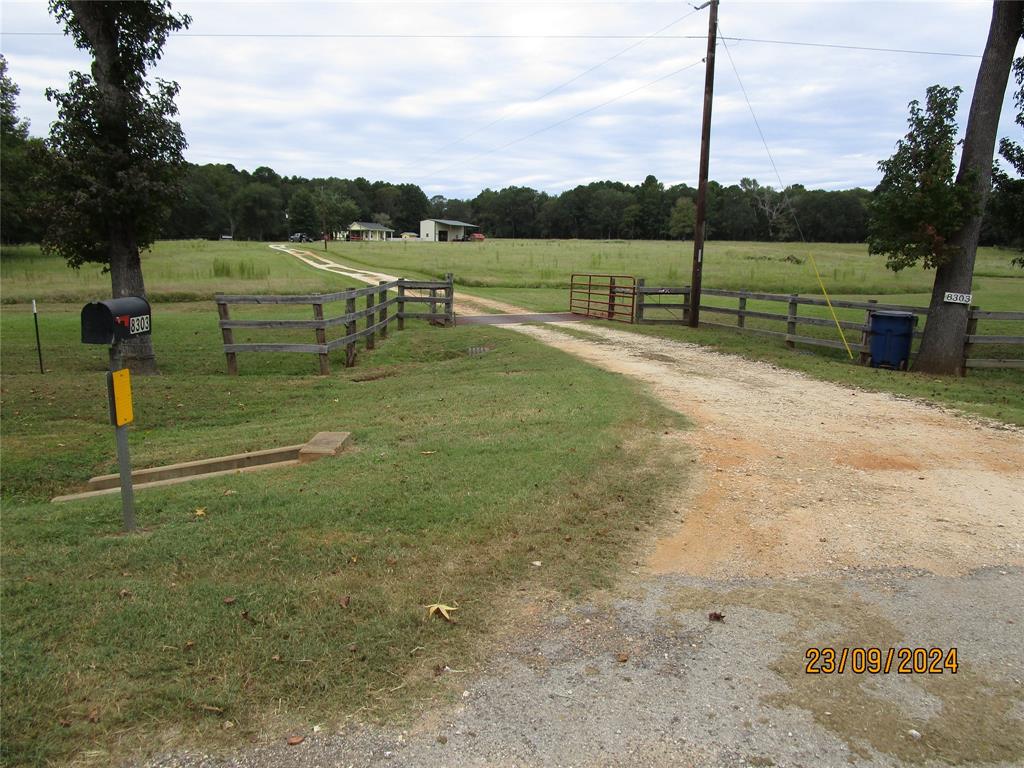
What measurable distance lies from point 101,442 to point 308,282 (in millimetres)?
28611

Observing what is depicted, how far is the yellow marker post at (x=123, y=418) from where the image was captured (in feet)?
15.1

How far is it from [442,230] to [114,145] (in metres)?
129

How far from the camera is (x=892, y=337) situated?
1262 cm

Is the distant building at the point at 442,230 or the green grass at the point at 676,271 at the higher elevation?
Result: the distant building at the point at 442,230

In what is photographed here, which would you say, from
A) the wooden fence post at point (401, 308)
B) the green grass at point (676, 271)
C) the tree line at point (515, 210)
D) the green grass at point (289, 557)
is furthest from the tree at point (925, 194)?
the tree line at point (515, 210)

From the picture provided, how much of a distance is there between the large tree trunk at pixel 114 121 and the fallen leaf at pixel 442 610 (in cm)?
994

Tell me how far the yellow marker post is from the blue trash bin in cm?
1213

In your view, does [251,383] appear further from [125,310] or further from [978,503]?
[978,503]

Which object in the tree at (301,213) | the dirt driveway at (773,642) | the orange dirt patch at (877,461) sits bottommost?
the dirt driveway at (773,642)

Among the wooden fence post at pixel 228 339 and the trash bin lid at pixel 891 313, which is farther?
the trash bin lid at pixel 891 313

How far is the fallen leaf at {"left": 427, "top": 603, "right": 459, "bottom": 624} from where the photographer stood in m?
3.67

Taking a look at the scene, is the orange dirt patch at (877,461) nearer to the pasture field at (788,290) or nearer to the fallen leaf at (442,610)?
the pasture field at (788,290)

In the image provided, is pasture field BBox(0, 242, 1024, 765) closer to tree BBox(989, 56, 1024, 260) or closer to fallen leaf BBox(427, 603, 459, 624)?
fallen leaf BBox(427, 603, 459, 624)

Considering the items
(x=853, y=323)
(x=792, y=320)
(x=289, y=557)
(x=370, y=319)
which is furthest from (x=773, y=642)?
(x=370, y=319)
